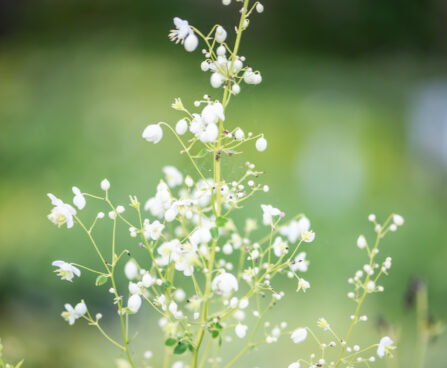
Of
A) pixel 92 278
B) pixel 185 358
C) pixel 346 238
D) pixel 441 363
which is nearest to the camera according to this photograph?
pixel 185 358

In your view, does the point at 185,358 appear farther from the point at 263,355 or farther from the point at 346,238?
the point at 346,238

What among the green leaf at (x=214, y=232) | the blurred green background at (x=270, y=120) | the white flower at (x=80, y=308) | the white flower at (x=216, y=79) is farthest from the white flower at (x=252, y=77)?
the blurred green background at (x=270, y=120)

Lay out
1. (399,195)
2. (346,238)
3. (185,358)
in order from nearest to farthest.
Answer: (185,358)
(346,238)
(399,195)

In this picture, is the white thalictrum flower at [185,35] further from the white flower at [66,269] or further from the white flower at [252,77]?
the white flower at [66,269]

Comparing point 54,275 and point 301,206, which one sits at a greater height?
point 301,206

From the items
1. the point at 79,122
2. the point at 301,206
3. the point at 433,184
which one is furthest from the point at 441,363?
the point at 79,122

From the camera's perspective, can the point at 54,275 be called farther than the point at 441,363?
Yes

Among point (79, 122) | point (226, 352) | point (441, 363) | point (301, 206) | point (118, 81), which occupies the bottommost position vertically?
point (441, 363)

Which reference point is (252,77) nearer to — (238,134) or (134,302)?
(238,134)
